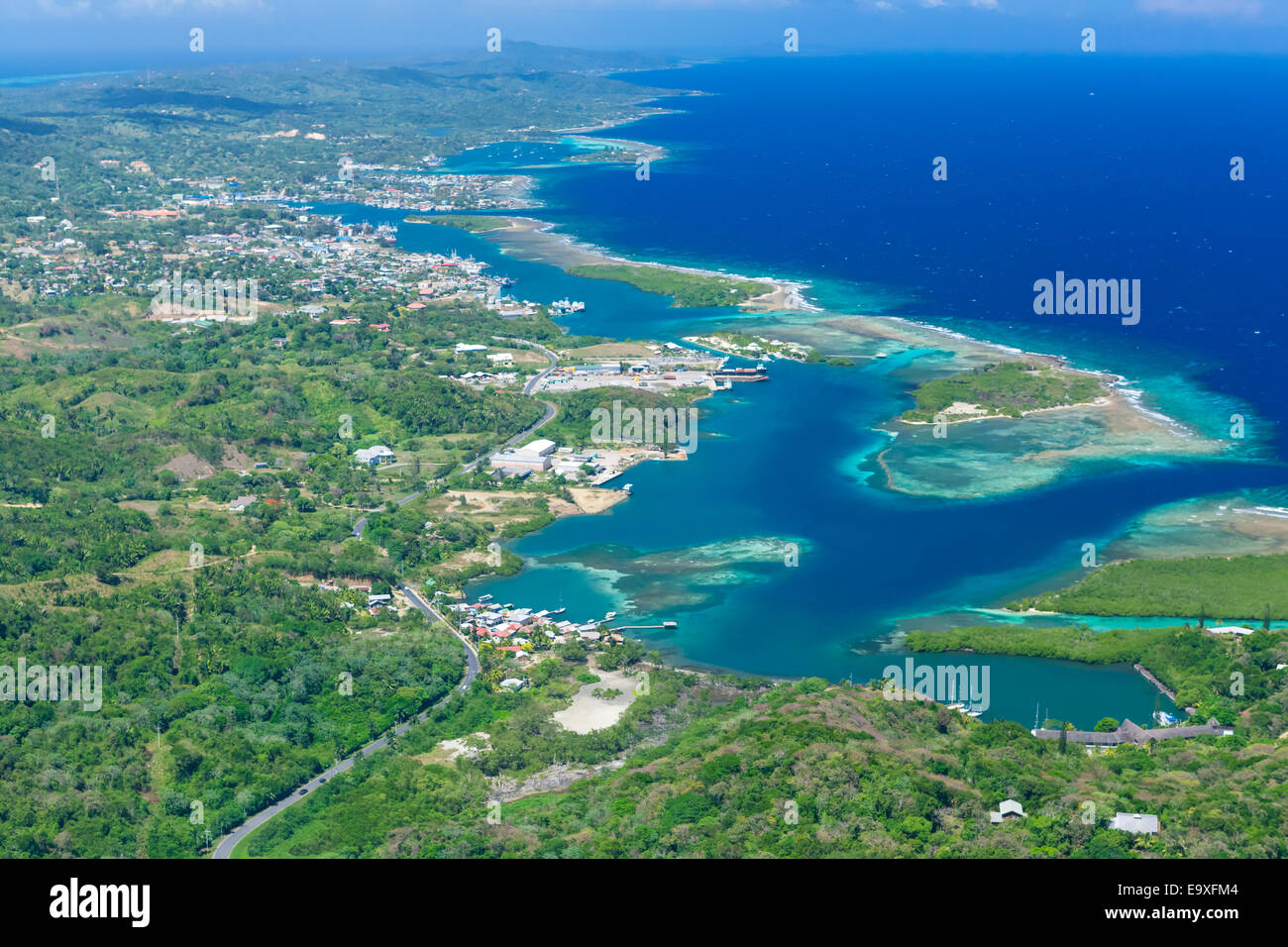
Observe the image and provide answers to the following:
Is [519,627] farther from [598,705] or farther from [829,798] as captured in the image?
[829,798]

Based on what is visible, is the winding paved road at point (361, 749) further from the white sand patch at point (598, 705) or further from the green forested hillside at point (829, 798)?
the white sand patch at point (598, 705)

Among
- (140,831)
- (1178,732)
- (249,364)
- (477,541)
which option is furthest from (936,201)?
(140,831)

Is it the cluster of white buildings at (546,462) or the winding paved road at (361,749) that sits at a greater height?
the cluster of white buildings at (546,462)

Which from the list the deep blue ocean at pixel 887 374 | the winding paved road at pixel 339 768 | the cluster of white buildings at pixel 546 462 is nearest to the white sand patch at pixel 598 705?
the deep blue ocean at pixel 887 374

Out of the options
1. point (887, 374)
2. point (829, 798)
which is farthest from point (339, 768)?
point (887, 374)

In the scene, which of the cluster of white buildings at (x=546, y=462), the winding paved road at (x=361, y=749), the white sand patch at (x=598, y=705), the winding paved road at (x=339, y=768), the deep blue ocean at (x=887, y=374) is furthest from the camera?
the cluster of white buildings at (x=546, y=462)

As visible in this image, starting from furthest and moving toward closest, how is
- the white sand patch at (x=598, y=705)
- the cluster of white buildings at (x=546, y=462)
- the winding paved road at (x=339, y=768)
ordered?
1. the cluster of white buildings at (x=546, y=462)
2. the white sand patch at (x=598, y=705)
3. the winding paved road at (x=339, y=768)

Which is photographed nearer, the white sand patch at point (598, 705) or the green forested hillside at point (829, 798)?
the green forested hillside at point (829, 798)
